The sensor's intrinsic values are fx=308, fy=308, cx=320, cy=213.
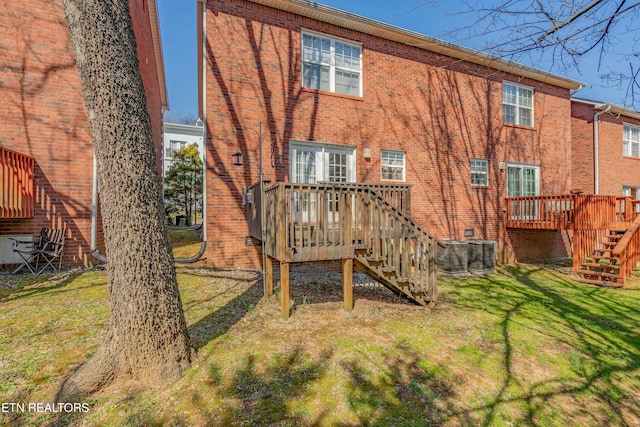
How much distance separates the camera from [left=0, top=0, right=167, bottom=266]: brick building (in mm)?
6410

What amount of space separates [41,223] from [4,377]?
4745mm

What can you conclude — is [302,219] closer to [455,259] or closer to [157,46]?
[455,259]

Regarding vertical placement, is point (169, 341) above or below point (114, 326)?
below

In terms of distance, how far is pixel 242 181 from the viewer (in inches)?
303

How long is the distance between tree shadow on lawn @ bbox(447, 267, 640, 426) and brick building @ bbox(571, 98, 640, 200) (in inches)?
328

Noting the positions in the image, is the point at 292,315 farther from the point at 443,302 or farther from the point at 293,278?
the point at 443,302

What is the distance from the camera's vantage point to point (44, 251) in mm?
6277

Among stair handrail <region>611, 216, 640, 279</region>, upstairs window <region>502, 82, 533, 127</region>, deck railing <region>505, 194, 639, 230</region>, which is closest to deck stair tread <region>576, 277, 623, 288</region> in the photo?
stair handrail <region>611, 216, 640, 279</region>

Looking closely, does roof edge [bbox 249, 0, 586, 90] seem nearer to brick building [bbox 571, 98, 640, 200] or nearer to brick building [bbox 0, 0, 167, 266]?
brick building [bbox 0, 0, 167, 266]

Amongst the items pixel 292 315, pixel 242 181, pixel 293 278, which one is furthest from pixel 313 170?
pixel 292 315

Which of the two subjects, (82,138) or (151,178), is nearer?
(151,178)

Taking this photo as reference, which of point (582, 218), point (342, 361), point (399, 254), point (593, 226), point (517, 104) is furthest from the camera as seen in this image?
point (517, 104)

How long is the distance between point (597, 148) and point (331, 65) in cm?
1345

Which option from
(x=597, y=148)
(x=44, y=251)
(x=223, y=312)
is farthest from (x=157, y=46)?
(x=597, y=148)
